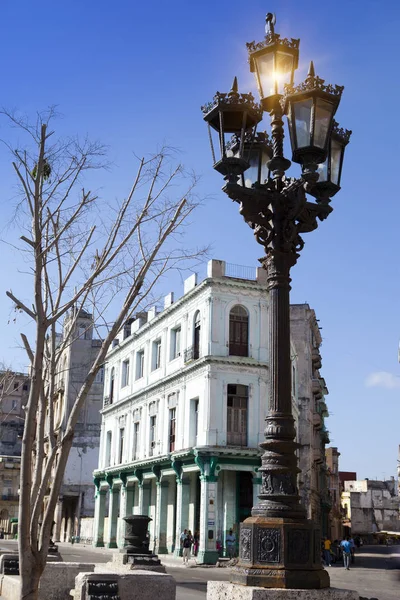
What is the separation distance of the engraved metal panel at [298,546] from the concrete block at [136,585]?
4.08m

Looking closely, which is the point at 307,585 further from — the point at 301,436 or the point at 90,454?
the point at 90,454

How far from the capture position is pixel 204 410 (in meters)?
29.7

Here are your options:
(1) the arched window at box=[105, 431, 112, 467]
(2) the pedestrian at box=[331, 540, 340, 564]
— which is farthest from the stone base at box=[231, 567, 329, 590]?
(1) the arched window at box=[105, 431, 112, 467]

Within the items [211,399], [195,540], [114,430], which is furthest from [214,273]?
[114,430]

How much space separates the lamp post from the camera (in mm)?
5570

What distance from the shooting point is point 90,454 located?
51344 mm

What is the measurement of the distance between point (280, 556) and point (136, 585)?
4269 mm

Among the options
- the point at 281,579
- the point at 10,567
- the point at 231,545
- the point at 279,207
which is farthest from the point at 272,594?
the point at 231,545

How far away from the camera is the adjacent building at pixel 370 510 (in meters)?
97.7

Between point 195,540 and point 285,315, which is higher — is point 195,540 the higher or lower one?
the lower one

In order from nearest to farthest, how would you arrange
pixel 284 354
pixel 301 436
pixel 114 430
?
pixel 284 354, pixel 301 436, pixel 114 430

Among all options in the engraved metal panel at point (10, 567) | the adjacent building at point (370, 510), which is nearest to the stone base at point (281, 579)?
the engraved metal panel at point (10, 567)

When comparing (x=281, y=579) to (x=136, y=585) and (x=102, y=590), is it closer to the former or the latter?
(x=102, y=590)

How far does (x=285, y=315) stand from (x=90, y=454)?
47.2 m
